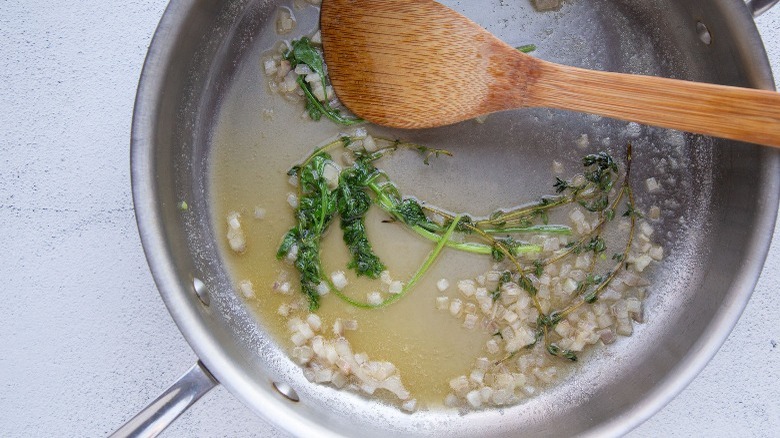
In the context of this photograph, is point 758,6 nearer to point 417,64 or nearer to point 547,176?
point 547,176

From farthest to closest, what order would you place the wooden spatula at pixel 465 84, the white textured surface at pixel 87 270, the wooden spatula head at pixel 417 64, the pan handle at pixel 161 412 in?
the white textured surface at pixel 87 270 → the wooden spatula head at pixel 417 64 → the wooden spatula at pixel 465 84 → the pan handle at pixel 161 412

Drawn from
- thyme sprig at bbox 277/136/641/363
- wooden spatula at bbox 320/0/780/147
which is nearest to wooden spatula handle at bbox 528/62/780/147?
wooden spatula at bbox 320/0/780/147

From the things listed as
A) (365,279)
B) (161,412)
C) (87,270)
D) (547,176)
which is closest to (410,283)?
(365,279)

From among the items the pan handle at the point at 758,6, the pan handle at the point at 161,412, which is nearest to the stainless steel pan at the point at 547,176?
the pan handle at the point at 758,6

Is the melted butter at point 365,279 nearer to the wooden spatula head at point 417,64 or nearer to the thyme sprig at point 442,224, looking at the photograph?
the thyme sprig at point 442,224

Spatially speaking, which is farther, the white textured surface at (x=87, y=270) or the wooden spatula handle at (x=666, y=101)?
the white textured surface at (x=87, y=270)

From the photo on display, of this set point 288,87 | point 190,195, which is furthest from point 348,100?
point 190,195

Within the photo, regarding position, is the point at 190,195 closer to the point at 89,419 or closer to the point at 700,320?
the point at 89,419

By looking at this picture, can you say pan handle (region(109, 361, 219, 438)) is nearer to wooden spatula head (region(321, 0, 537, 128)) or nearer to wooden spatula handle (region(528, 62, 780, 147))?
wooden spatula head (region(321, 0, 537, 128))

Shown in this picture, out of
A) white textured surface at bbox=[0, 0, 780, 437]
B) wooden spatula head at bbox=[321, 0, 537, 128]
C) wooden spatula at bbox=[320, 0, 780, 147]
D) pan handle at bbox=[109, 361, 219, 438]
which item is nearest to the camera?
pan handle at bbox=[109, 361, 219, 438]
